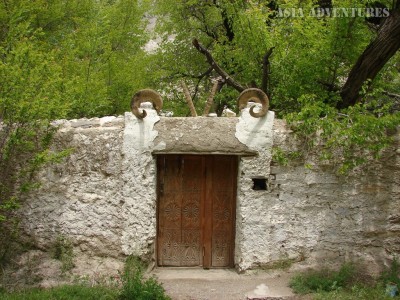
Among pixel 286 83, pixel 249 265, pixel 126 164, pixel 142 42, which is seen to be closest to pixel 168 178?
pixel 126 164

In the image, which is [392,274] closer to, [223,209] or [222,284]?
[222,284]

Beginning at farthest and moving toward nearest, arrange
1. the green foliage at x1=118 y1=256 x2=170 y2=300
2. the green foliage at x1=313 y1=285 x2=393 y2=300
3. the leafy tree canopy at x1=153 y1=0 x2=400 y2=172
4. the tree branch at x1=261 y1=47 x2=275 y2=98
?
the tree branch at x1=261 y1=47 x2=275 y2=98, the leafy tree canopy at x1=153 y1=0 x2=400 y2=172, the green foliage at x1=313 y1=285 x2=393 y2=300, the green foliage at x1=118 y1=256 x2=170 y2=300

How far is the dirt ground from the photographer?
6.22m

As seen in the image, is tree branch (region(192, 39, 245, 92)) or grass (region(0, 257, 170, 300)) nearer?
grass (region(0, 257, 170, 300))

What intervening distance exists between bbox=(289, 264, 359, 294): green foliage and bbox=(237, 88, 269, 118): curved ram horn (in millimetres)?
2208

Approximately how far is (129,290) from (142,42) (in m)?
9.39

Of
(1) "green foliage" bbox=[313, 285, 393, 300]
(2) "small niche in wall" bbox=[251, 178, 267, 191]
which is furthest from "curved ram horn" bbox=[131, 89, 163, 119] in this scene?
(1) "green foliage" bbox=[313, 285, 393, 300]

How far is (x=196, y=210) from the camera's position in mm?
7004

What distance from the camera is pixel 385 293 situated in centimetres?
618

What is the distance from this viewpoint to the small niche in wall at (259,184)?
6.74 meters

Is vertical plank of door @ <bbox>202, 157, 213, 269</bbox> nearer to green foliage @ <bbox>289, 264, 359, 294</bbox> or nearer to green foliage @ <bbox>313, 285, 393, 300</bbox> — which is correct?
green foliage @ <bbox>289, 264, 359, 294</bbox>

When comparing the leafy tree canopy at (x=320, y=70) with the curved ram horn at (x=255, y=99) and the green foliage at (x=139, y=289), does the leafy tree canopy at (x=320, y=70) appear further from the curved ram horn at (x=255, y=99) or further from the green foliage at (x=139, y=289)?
the green foliage at (x=139, y=289)

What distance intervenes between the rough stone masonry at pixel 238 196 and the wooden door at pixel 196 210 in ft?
0.94

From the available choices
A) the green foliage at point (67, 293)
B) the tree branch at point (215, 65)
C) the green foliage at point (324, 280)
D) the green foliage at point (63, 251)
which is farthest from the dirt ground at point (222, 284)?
the tree branch at point (215, 65)
